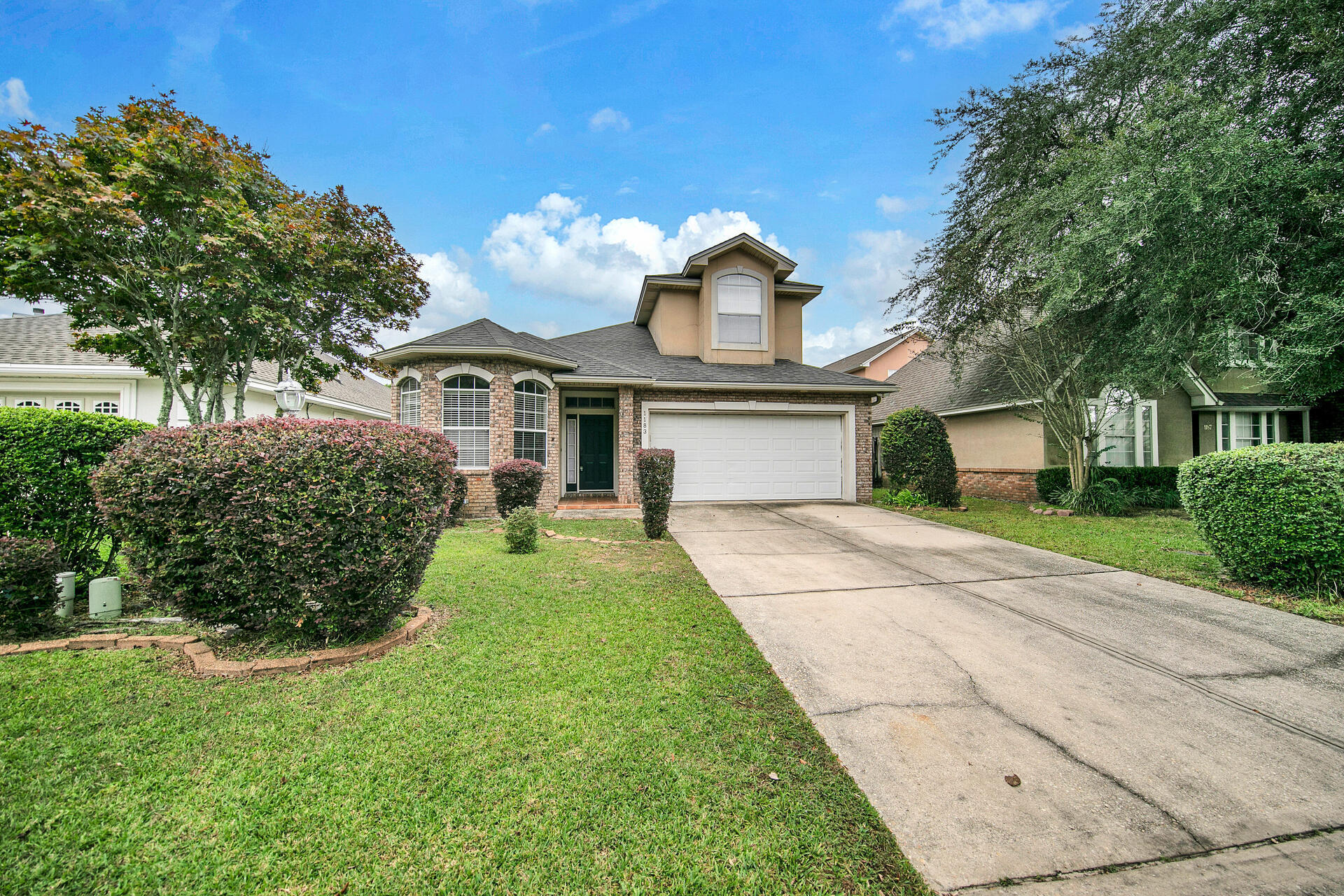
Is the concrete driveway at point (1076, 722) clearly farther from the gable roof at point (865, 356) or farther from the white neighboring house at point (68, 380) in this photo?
the gable roof at point (865, 356)

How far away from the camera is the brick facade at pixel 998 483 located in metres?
13.5

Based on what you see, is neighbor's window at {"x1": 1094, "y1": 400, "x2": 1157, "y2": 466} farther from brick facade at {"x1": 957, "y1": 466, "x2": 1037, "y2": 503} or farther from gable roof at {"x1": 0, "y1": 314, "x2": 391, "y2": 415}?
gable roof at {"x1": 0, "y1": 314, "x2": 391, "y2": 415}

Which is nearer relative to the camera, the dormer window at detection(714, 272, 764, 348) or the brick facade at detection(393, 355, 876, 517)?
the brick facade at detection(393, 355, 876, 517)

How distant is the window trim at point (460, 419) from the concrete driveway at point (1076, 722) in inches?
277

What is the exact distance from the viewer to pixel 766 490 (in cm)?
1272

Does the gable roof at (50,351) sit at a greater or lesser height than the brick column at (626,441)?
greater

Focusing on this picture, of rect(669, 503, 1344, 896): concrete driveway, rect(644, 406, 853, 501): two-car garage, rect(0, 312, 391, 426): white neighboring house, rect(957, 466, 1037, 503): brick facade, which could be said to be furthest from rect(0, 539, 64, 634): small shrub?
rect(957, 466, 1037, 503): brick facade

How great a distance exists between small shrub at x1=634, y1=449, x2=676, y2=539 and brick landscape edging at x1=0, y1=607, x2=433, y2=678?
4568mm

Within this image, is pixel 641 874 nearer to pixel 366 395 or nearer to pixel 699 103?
pixel 699 103

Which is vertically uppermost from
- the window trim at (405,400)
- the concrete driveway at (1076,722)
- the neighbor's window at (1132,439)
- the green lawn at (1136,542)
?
the window trim at (405,400)

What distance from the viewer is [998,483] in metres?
14.5

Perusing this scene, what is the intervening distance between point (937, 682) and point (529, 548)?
17.5 ft

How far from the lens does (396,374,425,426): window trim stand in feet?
34.9

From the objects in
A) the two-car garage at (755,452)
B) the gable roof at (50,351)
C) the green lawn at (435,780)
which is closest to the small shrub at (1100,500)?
the two-car garage at (755,452)
